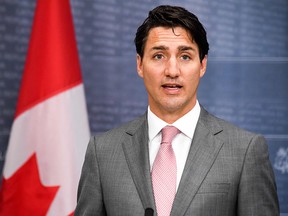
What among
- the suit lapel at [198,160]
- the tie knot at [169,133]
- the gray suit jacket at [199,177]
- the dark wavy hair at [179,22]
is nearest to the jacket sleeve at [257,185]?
the gray suit jacket at [199,177]

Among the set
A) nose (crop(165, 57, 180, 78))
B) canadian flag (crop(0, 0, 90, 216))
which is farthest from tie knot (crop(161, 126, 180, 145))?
canadian flag (crop(0, 0, 90, 216))

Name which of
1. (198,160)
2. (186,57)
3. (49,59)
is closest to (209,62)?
(49,59)

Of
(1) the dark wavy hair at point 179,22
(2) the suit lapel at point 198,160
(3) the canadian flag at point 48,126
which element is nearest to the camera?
(2) the suit lapel at point 198,160

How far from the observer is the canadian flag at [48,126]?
3.09 meters

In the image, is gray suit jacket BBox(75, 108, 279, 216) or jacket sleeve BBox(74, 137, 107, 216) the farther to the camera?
jacket sleeve BBox(74, 137, 107, 216)

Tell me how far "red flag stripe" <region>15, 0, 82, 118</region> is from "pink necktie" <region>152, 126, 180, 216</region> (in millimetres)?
1383

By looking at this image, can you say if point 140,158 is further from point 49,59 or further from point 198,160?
point 49,59

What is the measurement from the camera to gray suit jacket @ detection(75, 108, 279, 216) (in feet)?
5.77

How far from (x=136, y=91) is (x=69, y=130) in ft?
1.58

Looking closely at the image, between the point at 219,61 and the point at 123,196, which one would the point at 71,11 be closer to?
the point at 219,61

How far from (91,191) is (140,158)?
0.63 feet

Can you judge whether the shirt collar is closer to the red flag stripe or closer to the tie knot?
the tie knot

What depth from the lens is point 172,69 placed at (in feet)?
5.96

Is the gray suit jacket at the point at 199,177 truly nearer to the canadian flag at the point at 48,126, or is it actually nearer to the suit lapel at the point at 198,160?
the suit lapel at the point at 198,160
